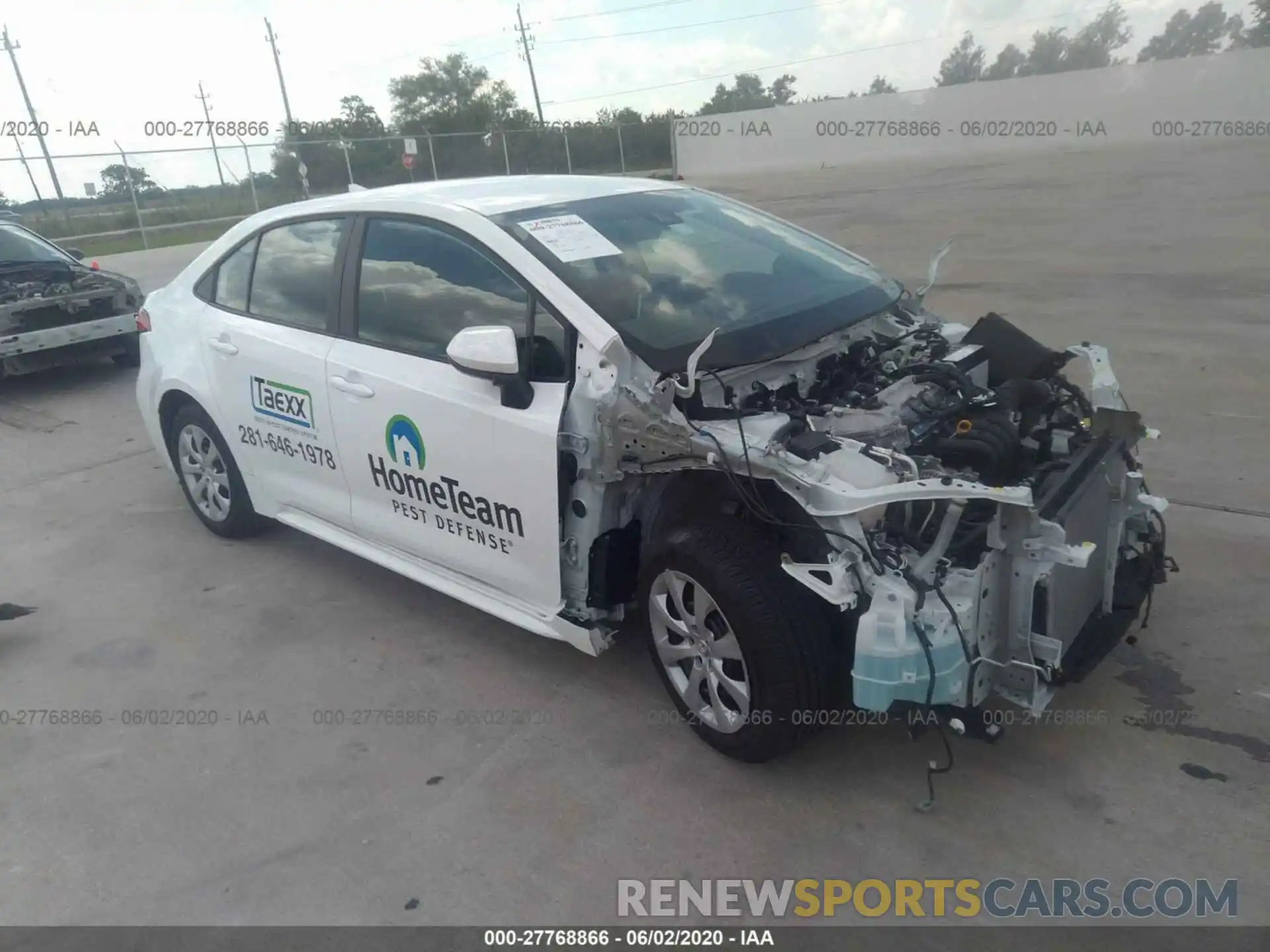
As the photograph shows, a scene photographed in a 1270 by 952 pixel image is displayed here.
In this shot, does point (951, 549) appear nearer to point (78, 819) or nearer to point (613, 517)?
point (613, 517)

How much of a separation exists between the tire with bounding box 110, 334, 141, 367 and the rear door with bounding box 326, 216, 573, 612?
6.21 metres

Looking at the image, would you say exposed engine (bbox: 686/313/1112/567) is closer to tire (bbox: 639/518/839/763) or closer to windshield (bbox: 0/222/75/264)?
tire (bbox: 639/518/839/763)

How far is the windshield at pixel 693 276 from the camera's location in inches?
123

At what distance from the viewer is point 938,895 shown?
8.19 feet

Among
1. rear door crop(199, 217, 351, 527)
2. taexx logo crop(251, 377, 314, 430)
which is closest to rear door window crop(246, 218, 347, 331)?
rear door crop(199, 217, 351, 527)

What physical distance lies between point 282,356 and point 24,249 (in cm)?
697

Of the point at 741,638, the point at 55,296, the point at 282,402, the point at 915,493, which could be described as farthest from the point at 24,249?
the point at 915,493

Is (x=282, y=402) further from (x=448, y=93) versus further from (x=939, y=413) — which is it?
(x=448, y=93)

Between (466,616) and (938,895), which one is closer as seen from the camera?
(938,895)

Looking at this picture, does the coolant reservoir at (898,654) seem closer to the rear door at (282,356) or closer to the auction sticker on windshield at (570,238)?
the auction sticker on windshield at (570,238)

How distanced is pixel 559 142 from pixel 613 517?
103ft

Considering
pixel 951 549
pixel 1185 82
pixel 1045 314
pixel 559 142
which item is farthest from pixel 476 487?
pixel 1185 82

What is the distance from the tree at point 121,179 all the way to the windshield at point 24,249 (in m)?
14.2

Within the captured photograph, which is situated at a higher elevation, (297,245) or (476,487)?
(297,245)
